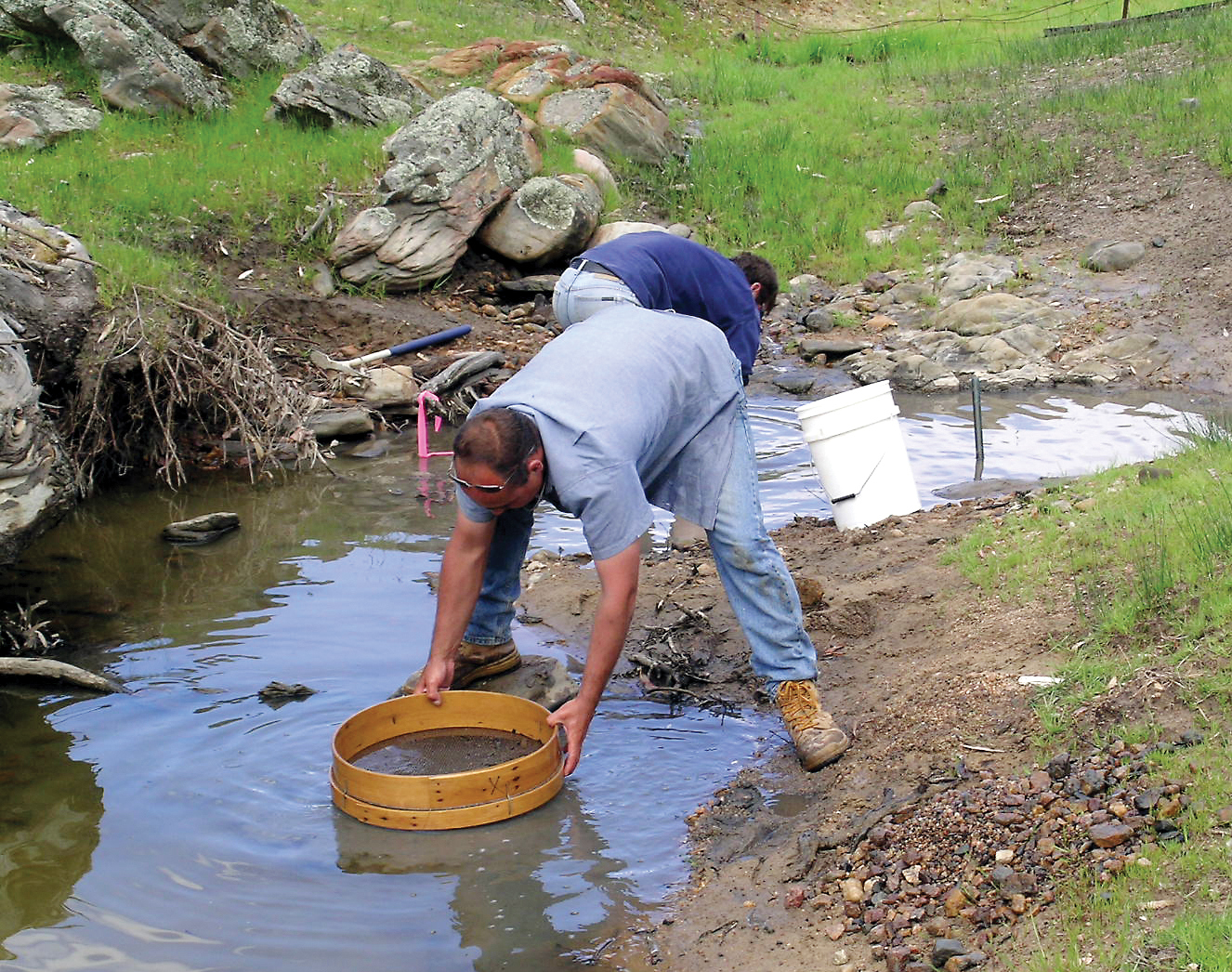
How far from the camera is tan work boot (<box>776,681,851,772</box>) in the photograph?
13.0 ft

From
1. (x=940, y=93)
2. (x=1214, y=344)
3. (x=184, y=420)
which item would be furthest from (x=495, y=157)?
(x=940, y=93)

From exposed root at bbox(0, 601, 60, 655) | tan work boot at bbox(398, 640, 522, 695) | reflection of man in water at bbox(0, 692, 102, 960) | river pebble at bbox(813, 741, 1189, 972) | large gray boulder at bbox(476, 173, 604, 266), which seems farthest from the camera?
large gray boulder at bbox(476, 173, 604, 266)

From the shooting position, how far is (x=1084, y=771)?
322 cm

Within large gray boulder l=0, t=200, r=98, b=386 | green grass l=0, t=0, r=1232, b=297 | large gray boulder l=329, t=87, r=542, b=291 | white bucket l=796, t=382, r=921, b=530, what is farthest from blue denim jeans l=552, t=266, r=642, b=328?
large gray boulder l=329, t=87, r=542, b=291

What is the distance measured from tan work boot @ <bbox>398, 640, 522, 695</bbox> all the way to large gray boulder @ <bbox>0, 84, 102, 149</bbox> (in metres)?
7.32

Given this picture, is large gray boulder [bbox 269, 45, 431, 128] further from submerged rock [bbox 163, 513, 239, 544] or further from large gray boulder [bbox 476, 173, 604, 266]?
submerged rock [bbox 163, 513, 239, 544]

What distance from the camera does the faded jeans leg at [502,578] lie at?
418cm

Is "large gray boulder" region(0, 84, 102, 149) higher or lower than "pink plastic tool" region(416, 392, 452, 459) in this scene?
higher

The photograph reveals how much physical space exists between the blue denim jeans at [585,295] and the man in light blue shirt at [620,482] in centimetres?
88

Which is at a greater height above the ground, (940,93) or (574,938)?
(940,93)

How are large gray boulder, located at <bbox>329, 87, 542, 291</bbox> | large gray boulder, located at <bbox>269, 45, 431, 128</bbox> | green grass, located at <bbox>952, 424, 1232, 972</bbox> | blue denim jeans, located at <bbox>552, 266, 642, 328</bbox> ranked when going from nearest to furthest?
green grass, located at <bbox>952, 424, 1232, 972</bbox> < blue denim jeans, located at <bbox>552, 266, 642, 328</bbox> < large gray boulder, located at <bbox>329, 87, 542, 291</bbox> < large gray boulder, located at <bbox>269, 45, 431, 128</bbox>

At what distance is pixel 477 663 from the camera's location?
15.1ft

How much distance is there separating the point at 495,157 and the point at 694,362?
289 inches

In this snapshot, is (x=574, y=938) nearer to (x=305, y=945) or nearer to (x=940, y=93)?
(x=305, y=945)
